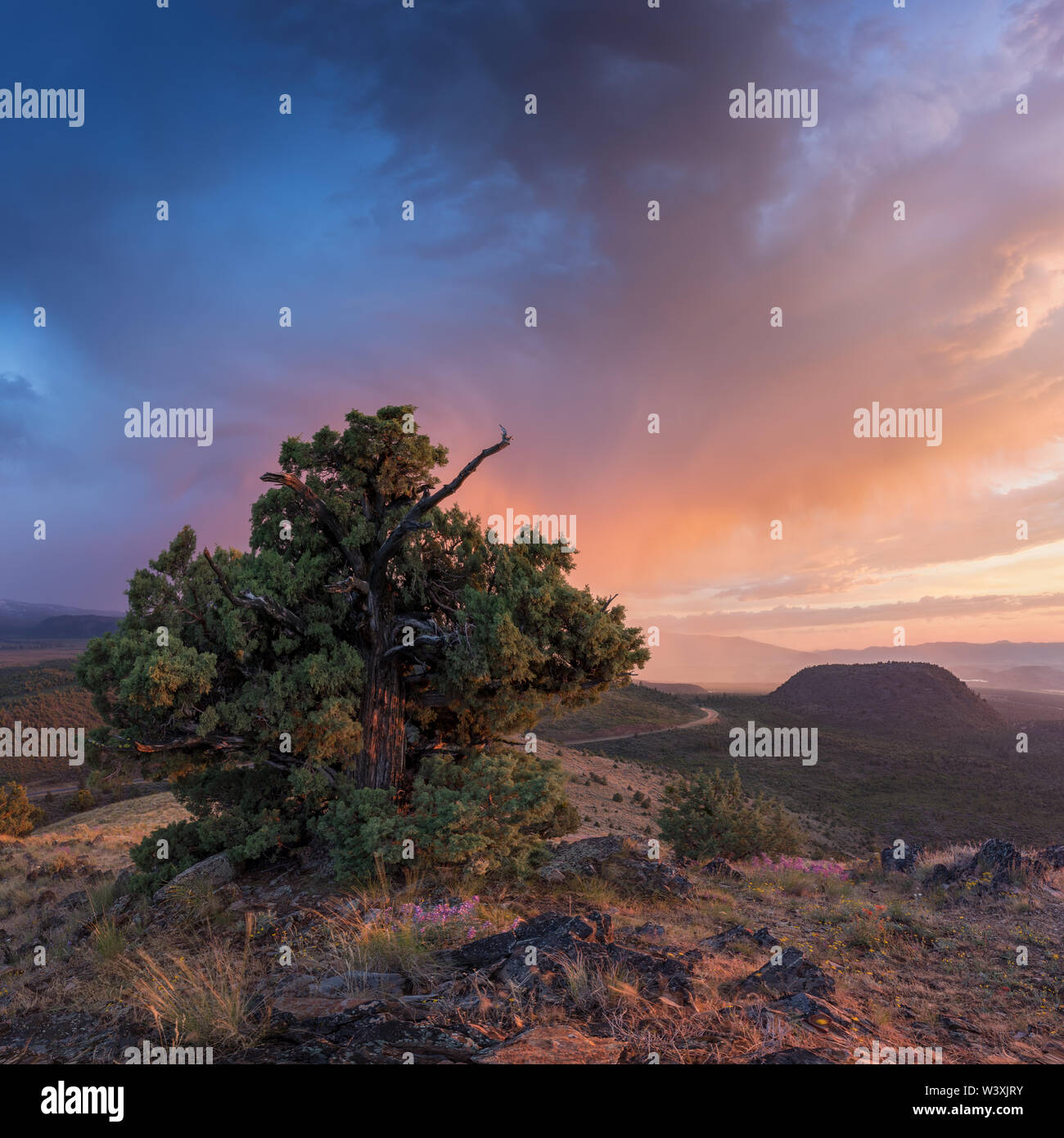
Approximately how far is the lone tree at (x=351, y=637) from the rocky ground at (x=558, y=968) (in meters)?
2.33

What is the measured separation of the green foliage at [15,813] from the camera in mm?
29172

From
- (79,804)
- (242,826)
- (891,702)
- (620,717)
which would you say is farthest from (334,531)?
(891,702)

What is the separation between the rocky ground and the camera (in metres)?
4.32

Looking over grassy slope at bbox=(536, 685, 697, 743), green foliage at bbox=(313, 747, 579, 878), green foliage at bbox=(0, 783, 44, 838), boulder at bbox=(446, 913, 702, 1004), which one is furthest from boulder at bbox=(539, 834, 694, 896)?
grassy slope at bbox=(536, 685, 697, 743)

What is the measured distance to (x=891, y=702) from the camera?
313 ft

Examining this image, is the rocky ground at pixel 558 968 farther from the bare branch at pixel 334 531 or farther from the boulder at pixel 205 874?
the bare branch at pixel 334 531

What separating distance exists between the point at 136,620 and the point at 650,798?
1337 inches

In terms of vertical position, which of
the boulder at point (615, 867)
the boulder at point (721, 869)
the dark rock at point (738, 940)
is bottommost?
the boulder at point (721, 869)

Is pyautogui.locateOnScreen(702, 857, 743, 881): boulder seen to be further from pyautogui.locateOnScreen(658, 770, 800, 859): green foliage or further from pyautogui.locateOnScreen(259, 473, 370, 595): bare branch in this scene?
pyautogui.locateOnScreen(259, 473, 370, 595): bare branch

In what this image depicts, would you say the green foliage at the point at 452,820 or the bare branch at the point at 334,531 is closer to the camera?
the green foliage at the point at 452,820

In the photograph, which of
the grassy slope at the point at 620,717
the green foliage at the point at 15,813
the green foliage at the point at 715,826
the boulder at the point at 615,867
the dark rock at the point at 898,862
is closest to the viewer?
the boulder at the point at 615,867

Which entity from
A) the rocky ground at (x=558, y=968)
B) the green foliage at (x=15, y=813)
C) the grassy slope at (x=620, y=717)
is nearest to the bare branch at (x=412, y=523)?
the rocky ground at (x=558, y=968)

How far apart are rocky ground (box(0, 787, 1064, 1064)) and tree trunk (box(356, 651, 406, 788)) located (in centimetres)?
178
